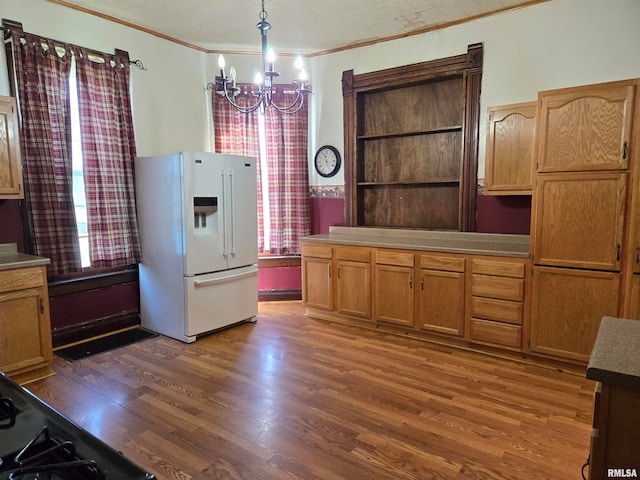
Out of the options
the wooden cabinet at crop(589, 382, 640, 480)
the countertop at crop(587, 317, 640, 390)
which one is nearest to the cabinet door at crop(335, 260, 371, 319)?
the countertop at crop(587, 317, 640, 390)

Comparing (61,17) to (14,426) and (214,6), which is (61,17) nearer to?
(214,6)

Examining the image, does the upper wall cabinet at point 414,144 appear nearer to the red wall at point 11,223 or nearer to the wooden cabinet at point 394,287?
the wooden cabinet at point 394,287

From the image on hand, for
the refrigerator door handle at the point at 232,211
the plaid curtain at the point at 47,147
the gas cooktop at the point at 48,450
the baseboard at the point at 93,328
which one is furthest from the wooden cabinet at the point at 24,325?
the gas cooktop at the point at 48,450

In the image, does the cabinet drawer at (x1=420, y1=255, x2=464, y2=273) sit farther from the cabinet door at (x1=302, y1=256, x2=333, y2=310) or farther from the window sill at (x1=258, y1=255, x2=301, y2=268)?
the window sill at (x1=258, y1=255, x2=301, y2=268)

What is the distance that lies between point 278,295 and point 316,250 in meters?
1.00

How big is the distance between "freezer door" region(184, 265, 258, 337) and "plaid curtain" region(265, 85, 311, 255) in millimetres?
797

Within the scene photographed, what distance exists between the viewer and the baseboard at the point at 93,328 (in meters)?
3.56

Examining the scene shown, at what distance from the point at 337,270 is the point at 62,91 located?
2770mm

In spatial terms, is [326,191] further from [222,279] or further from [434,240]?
[222,279]

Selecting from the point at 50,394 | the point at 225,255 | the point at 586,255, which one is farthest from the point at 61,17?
the point at 586,255

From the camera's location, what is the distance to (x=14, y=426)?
90 centimetres

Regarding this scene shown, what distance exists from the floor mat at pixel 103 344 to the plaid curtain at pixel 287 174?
168cm

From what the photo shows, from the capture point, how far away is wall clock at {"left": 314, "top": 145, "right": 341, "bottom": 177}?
472 cm

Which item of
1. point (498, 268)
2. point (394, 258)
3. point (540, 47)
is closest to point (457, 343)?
point (498, 268)
